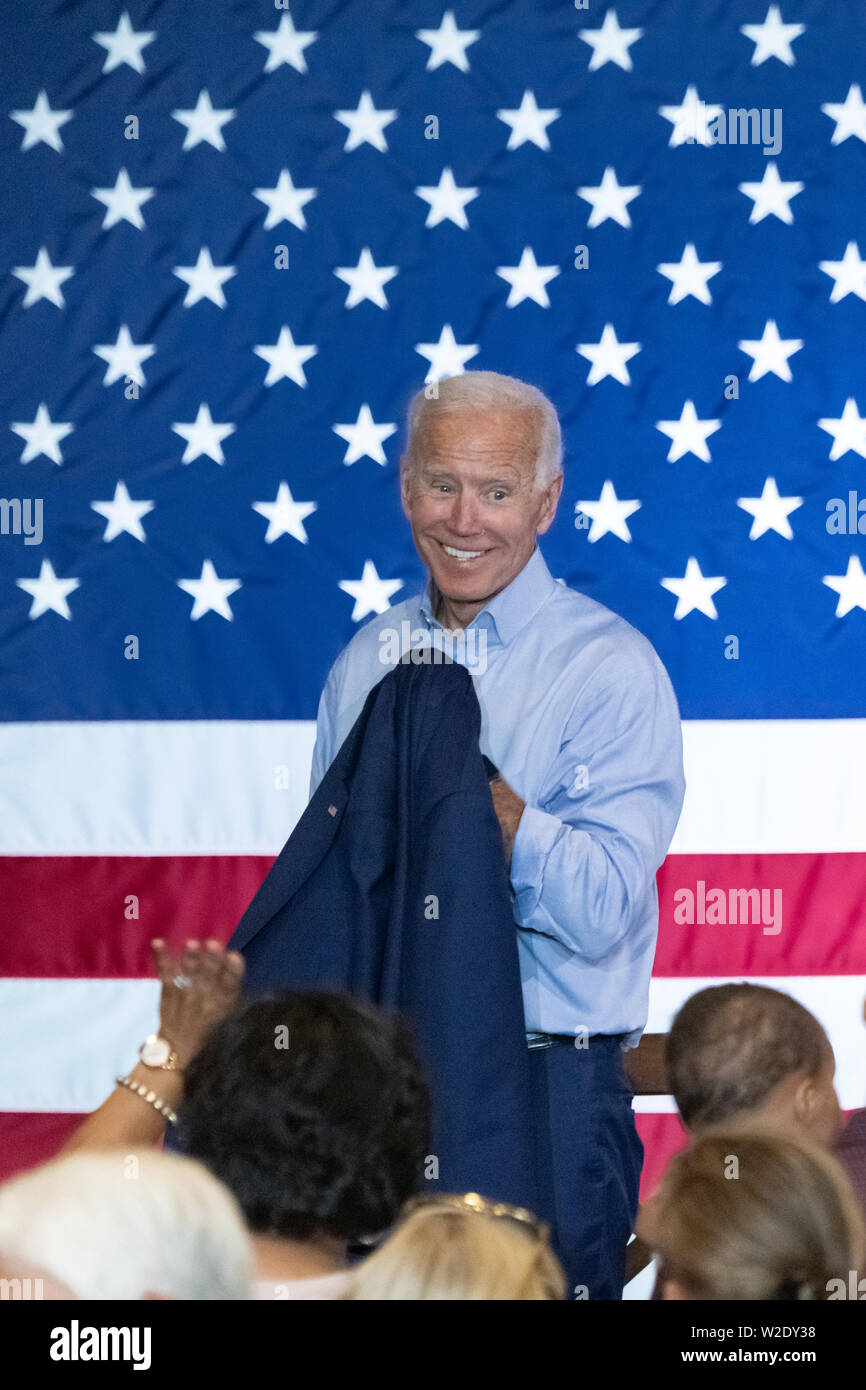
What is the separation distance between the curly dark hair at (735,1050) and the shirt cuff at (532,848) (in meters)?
0.26

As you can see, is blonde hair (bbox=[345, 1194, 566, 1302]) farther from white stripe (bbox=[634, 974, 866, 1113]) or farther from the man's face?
white stripe (bbox=[634, 974, 866, 1113])

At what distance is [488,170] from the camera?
3096 millimetres

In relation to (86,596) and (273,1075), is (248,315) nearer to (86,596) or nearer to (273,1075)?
(86,596)

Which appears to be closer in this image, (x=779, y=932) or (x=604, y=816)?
(x=604, y=816)

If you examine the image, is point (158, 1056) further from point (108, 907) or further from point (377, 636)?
point (108, 907)

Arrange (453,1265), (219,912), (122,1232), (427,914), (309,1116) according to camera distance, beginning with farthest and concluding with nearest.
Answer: (219,912) → (427,914) → (309,1116) → (453,1265) → (122,1232)

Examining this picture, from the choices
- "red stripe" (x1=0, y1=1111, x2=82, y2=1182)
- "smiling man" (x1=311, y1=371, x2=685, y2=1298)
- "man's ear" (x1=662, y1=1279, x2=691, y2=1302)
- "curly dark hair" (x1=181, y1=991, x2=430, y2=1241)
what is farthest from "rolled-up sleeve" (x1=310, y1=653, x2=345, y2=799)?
"man's ear" (x1=662, y1=1279, x2=691, y2=1302)

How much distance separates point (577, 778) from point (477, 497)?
1.61ft

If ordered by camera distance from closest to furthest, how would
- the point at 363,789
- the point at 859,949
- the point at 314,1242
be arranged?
the point at 314,1242 < the point at 363,789 < the point at 859,949

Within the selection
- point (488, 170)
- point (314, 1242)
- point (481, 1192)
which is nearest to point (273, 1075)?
point (314, 1242)

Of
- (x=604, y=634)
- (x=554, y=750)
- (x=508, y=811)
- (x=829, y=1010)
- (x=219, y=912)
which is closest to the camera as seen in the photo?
Answer: (x=508, y=811)

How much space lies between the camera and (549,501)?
258 centimetres

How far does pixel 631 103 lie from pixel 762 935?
1.60 meters

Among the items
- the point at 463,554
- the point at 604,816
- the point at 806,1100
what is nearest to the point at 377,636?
the point at 463,554
